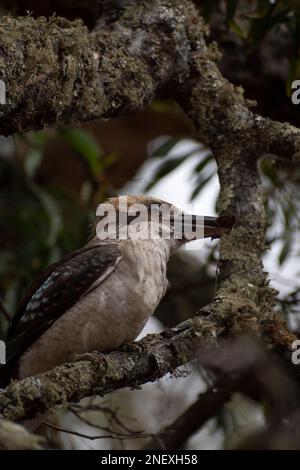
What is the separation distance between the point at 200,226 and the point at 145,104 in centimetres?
52

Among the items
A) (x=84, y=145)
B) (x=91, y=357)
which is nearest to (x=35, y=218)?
(x=84, y=145)

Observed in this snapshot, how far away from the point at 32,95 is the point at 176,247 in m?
1.04

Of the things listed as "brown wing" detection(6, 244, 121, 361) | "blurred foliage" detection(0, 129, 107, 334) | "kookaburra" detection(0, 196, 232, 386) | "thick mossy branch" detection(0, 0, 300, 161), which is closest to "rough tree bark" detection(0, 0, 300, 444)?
"thick mossy branch" detection(0, 0, 300, 161)

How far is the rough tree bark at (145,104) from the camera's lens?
2.96 m

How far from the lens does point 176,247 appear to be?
12.7 ft

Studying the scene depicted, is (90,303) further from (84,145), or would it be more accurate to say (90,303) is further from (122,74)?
(84,145)

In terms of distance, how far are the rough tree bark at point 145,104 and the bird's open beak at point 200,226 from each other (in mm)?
53

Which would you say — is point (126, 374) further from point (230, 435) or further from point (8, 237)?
point (8, 237)

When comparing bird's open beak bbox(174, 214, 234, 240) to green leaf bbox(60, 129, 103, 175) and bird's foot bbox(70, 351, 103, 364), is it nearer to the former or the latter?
bird's foot bbox(70, 351, 103, 364)

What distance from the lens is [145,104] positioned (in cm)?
361

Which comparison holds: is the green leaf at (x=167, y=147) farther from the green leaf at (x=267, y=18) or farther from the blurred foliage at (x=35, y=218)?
the green leaf at (x=267, y=18)

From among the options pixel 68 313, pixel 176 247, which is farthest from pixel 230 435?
pixel 68 313

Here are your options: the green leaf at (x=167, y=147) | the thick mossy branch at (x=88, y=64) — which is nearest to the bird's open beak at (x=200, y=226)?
the thick mossy branch at (x=88, y=64)

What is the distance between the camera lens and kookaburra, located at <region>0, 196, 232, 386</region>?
11.0ft
